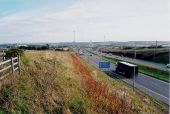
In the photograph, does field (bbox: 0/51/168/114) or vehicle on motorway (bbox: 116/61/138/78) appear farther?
vehicle on motorway (bbox: 116/61/138/78)

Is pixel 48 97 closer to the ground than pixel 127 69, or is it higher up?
higher up

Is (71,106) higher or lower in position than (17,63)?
lower

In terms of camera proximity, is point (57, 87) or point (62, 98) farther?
point (57, 87)

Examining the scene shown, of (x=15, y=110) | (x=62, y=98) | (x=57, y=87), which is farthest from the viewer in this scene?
(x=57, y=87)

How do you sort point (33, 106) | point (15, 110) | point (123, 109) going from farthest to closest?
point (123, 109), point (33, 106), point (15, 110)

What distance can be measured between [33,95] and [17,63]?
456 centimetres

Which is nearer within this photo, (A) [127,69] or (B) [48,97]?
(B) [48,97]

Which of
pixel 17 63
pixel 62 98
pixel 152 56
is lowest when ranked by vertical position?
pixel 152 56

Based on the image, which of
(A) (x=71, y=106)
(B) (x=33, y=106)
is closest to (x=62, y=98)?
(A) (x=71, y=106)

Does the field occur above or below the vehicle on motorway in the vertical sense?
above

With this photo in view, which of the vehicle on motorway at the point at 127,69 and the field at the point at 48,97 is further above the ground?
the field at the point at 48,97

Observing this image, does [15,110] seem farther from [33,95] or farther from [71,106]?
[71,106]

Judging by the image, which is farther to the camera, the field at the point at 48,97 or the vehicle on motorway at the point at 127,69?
the vehicle on motorway at the point at 127,69

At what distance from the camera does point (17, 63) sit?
22297 mm
